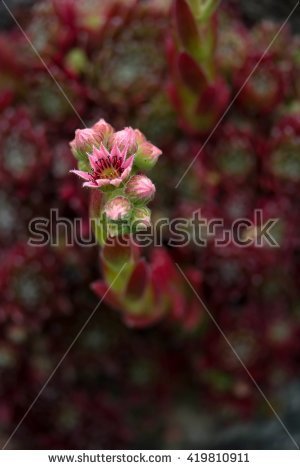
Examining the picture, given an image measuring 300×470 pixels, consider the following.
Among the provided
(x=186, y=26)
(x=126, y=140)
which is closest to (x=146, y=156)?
(x=126, y=140)

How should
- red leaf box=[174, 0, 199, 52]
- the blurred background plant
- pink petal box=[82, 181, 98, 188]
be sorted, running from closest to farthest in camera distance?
1. pink petal box=[82, 181, 98, 188]
2. red leaf box=[174, 0, 199, 52]
3. the blurred background plant

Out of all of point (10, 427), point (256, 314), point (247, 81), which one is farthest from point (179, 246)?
point (10, 427)

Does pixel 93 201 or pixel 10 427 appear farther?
pixel 10 427

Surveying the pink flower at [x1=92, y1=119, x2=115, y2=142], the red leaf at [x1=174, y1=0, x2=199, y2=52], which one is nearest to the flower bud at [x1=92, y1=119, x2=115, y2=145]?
the pink flower at [x1=92, y1=119, x2=115, y2=142]

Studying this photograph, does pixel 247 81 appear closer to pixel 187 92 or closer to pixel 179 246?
pixel 187 92

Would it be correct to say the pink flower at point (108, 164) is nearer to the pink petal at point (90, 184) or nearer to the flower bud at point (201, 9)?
the pink petal at point (90, 184)

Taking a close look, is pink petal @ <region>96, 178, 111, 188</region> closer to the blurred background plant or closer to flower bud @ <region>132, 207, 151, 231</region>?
flower bud @ <region>132, 207, 151, 231</region>
